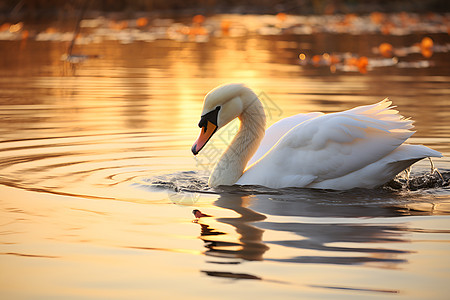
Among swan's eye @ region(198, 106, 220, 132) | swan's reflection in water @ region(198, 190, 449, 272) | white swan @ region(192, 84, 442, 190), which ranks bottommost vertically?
swan's reflection in water @ region(198, 190, 449, 272)

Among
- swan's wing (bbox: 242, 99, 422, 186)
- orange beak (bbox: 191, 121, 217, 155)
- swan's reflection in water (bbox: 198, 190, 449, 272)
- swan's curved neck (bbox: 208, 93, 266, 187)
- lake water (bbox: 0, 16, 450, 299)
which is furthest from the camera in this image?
swan's curved neck (bbox: 208, 93, 266, 187)

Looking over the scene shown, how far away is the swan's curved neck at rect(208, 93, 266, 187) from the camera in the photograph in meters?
7.27

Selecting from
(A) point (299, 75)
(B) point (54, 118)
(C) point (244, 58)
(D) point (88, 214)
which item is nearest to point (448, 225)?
(D) point (88, 214)

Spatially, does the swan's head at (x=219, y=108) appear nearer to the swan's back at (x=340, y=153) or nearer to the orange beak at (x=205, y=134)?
the orange beak at (x=205, y=134)

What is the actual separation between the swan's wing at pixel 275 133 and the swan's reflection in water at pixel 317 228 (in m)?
0.88

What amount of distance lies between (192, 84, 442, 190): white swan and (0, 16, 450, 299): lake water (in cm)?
14

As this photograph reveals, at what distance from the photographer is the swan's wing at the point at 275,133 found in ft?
25.2

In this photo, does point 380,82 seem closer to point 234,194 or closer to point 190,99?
point 190,99

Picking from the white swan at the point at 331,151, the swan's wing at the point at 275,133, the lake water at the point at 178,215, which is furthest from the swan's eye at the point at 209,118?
the swan's wing at the point at 275,133

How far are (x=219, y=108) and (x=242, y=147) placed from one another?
0.42m

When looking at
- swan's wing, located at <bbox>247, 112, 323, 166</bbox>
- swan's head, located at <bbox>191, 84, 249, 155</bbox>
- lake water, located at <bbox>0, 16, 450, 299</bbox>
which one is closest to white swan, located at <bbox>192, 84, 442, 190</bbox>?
swan's head, located at <bbox>191, 84, 249, 155</bbox>

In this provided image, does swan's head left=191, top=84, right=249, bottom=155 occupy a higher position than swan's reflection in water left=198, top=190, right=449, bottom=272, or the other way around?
swan's head left=191, top=84, right=249, bottom=155

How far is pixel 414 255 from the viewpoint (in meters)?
5.01

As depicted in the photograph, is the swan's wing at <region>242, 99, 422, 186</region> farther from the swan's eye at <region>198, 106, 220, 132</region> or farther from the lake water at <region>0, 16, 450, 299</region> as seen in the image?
the swan's eye at <region>198, 106, 220, 132</region>
